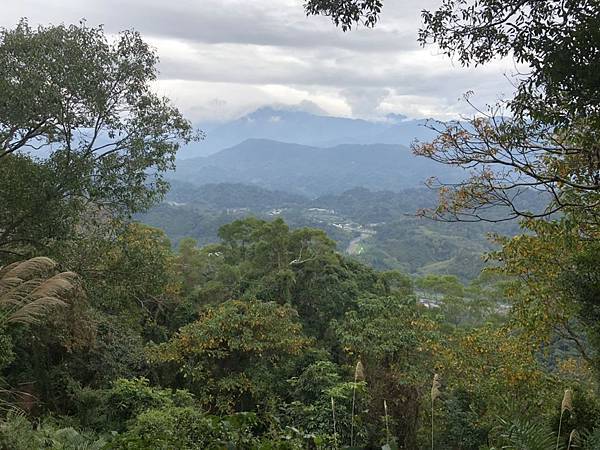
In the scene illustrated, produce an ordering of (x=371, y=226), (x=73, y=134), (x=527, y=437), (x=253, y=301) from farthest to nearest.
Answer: (x=371, y=226), (x=253, y=301), (x=73, y=134), (x=527, y=437)

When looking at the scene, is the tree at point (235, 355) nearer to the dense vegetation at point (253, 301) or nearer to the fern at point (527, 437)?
the dense vegetation at point (253, 301)

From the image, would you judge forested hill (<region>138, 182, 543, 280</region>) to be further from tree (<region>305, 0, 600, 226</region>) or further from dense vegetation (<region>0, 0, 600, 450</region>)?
tree (<region>305, 0, 600, 226</region>)

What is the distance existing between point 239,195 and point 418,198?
55.1m

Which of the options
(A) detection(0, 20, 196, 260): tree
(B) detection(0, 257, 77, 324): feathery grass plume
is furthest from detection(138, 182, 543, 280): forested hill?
(B) detection(0, 257, 77, 324): feathery grass plume

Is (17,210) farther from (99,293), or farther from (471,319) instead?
(471,319)

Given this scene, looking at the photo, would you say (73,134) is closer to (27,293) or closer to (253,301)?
(27,293)

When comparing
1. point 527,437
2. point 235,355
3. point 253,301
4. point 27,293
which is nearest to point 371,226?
point 253,301

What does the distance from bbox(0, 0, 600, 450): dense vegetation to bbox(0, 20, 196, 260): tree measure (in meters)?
0.02

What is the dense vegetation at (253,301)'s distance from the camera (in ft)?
13.0

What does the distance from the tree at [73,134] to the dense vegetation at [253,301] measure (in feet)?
0.08

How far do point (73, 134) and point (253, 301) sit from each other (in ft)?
17.4

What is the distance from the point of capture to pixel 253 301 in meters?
11.0

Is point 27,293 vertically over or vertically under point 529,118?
under

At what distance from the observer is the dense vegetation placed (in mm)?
3957
